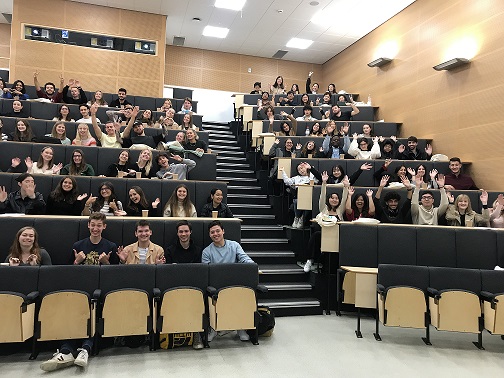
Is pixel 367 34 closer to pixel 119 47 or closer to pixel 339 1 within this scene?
pixel 339 1

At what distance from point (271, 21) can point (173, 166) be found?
502 centimetres

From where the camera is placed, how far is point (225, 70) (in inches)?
403

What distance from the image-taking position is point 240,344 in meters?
2.93

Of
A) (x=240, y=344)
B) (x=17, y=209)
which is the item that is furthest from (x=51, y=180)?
(x=240, y=344)

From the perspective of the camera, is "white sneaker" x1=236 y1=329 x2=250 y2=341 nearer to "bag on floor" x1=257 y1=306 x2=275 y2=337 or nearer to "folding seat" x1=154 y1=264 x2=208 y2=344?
"bag on floor" x1=257 y1=306 x2=275 y2=337

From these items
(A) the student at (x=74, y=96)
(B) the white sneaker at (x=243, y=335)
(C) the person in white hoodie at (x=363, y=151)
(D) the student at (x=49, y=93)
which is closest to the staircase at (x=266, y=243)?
(B) the white sneaker at (x=243, y=335)

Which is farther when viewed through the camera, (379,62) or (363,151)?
(379,62)

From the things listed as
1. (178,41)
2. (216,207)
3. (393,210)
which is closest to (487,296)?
(393,210)

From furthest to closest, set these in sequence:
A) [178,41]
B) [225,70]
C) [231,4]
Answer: [225,70]
[178,41]
[231,4]

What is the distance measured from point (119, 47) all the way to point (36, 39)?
1.51 m

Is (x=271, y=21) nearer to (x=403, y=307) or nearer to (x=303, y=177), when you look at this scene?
(x=303, y=177)

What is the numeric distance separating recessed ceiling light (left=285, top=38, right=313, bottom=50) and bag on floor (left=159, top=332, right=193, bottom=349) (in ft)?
26.1

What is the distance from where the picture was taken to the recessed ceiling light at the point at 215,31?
8.71 m

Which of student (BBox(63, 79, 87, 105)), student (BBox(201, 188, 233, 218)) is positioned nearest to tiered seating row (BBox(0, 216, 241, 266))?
student (BBox(201, 188, 233, 218))
